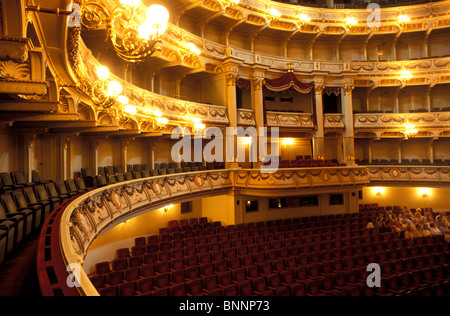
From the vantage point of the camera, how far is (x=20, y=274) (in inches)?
118

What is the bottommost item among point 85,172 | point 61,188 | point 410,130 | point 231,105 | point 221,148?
point 61,188

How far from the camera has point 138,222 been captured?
11992mm

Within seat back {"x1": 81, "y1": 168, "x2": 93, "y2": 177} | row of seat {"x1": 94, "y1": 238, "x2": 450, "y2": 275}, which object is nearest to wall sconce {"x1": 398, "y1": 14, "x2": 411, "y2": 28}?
row of seat {"x1": 94, "y1": 238, "x2": 450, "y2": 275}

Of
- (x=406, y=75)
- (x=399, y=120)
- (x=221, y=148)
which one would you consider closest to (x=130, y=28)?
(x=221, y=148)

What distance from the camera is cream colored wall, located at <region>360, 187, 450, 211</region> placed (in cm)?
1827

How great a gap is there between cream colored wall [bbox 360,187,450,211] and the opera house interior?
13 cm

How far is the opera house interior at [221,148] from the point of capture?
13.3 feet

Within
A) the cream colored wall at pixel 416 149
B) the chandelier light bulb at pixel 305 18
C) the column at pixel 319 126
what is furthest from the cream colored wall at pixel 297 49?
the cream colored wall at pixel 416 149

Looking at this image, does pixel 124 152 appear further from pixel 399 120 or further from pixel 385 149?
pixel 385 149

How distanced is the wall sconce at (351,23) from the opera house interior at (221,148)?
0.12 meters

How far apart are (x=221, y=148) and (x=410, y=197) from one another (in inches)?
474

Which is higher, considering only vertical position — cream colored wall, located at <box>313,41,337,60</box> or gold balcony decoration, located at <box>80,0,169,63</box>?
cream colored wall, located at <box>313,41,337,60</box>

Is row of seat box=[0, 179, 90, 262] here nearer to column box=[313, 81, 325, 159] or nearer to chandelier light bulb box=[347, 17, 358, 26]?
column box=[313, 81, 325, 159]

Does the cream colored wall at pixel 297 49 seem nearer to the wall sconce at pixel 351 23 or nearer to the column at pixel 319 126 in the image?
the wall sconce at pixel 351 23
